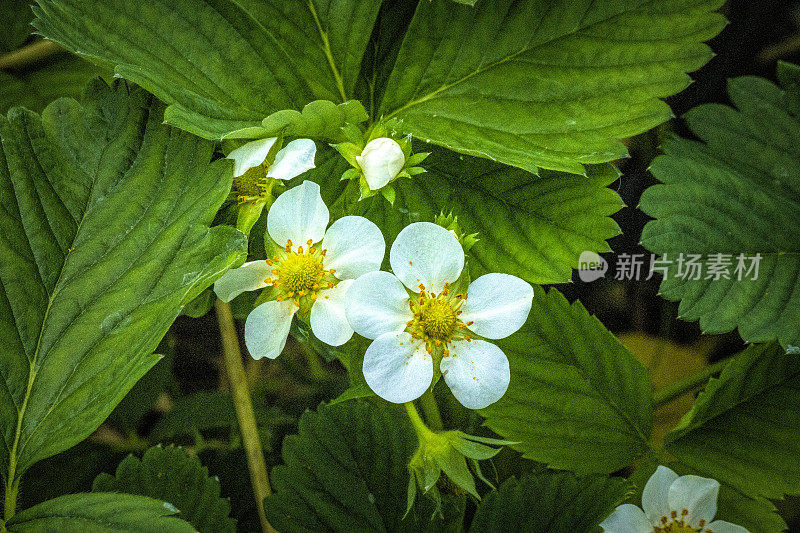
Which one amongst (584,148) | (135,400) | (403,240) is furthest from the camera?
(135,400)

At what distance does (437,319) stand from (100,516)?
547 mm

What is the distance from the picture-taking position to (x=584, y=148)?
42.3 inches

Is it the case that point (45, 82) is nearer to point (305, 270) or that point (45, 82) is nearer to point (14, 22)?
point (14, 22)

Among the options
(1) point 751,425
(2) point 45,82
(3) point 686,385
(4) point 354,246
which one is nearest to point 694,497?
(1) point 751,425

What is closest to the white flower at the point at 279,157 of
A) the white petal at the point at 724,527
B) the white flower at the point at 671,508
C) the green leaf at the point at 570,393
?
the green leaf at the point at 570,393

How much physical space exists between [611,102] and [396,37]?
40 centimetres

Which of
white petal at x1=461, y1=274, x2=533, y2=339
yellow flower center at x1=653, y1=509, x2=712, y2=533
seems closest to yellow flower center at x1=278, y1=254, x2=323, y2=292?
white petal at x1=461, y1=274, x2=533, y2=339

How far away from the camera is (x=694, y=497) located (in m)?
1.07

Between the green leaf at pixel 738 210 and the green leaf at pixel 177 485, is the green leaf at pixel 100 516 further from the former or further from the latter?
the green leaf at pixel 738 210

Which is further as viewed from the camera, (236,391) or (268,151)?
(236,391)

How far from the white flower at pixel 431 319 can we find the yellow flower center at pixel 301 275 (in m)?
0.08

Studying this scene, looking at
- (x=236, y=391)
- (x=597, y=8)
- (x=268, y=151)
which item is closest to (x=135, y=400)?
(x=236, y=391)

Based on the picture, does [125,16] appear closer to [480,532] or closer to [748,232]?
[480,532]

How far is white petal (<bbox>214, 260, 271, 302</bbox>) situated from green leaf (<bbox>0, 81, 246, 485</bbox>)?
1.8 inches
